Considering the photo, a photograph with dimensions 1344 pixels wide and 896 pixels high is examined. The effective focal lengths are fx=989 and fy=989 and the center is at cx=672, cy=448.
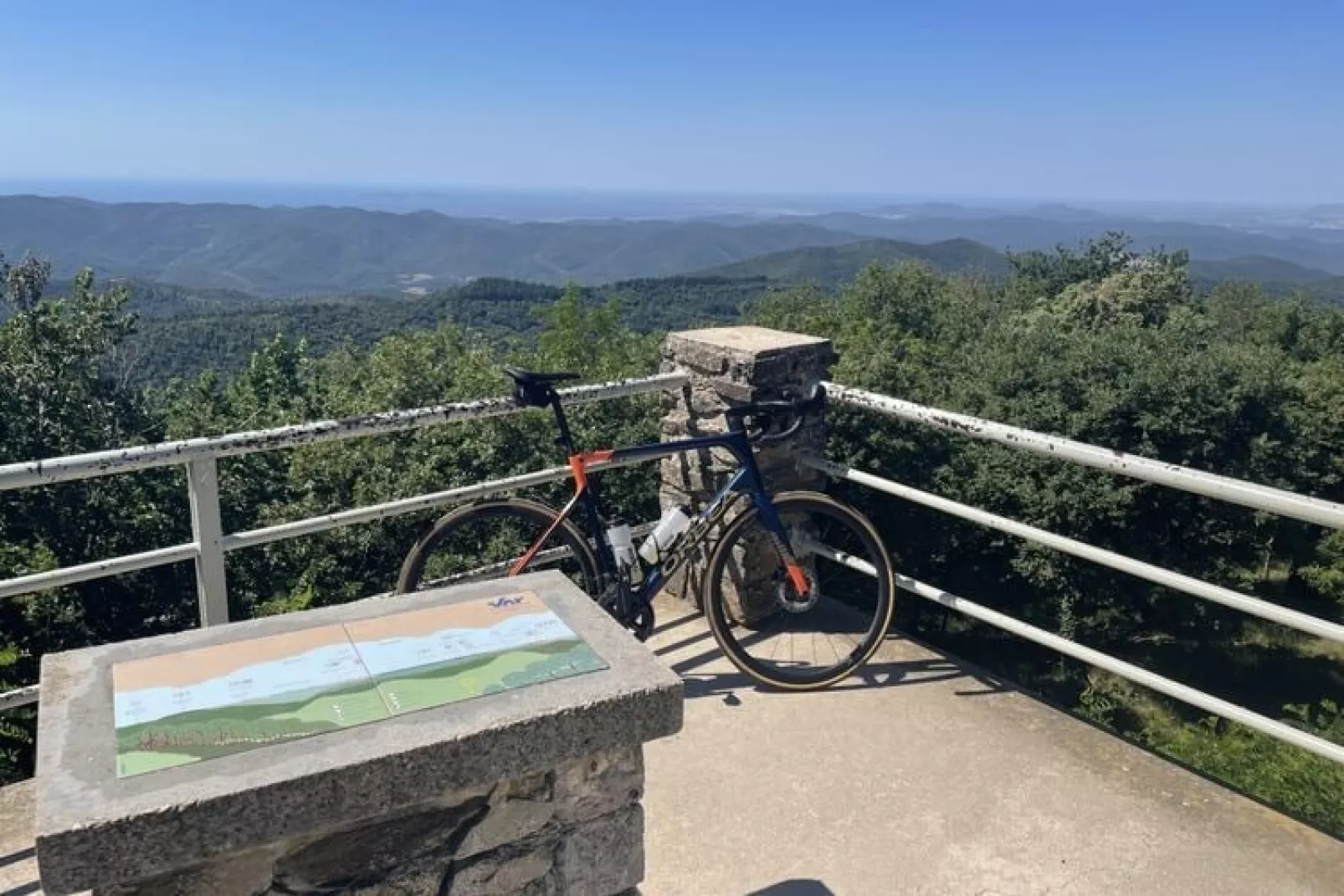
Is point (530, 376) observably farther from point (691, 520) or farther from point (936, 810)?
point (936, 810)

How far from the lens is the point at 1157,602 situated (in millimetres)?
13406

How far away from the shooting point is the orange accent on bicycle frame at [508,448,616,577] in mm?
3666

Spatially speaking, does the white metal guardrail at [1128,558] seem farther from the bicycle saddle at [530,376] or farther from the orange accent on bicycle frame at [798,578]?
the bicycle saddle at [530,376]

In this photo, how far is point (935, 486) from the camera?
843 centimetres

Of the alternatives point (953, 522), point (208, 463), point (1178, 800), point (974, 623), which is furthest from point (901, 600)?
point (208, 463)

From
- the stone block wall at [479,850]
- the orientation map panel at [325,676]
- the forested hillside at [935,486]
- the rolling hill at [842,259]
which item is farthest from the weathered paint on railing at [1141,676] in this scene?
the rolling hill at [842,259]

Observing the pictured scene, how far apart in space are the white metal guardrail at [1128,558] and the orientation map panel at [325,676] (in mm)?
1917

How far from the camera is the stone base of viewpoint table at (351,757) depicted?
1450mm

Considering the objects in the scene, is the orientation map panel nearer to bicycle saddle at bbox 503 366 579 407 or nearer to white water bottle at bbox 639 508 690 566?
bicycle saddle at bbox 503 366 579 407

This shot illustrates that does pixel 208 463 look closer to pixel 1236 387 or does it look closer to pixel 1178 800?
pixel 1178 800

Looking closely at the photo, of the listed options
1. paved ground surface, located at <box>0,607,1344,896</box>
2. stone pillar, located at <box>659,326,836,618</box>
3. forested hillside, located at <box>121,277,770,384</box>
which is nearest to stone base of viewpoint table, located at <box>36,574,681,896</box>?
paved ground surface, located at <box>0,607,1344,896</box>

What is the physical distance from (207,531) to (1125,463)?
2.92m

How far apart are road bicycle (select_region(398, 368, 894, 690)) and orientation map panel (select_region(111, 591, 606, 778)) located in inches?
62.0

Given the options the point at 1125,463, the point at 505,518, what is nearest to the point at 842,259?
the point at 505,518
